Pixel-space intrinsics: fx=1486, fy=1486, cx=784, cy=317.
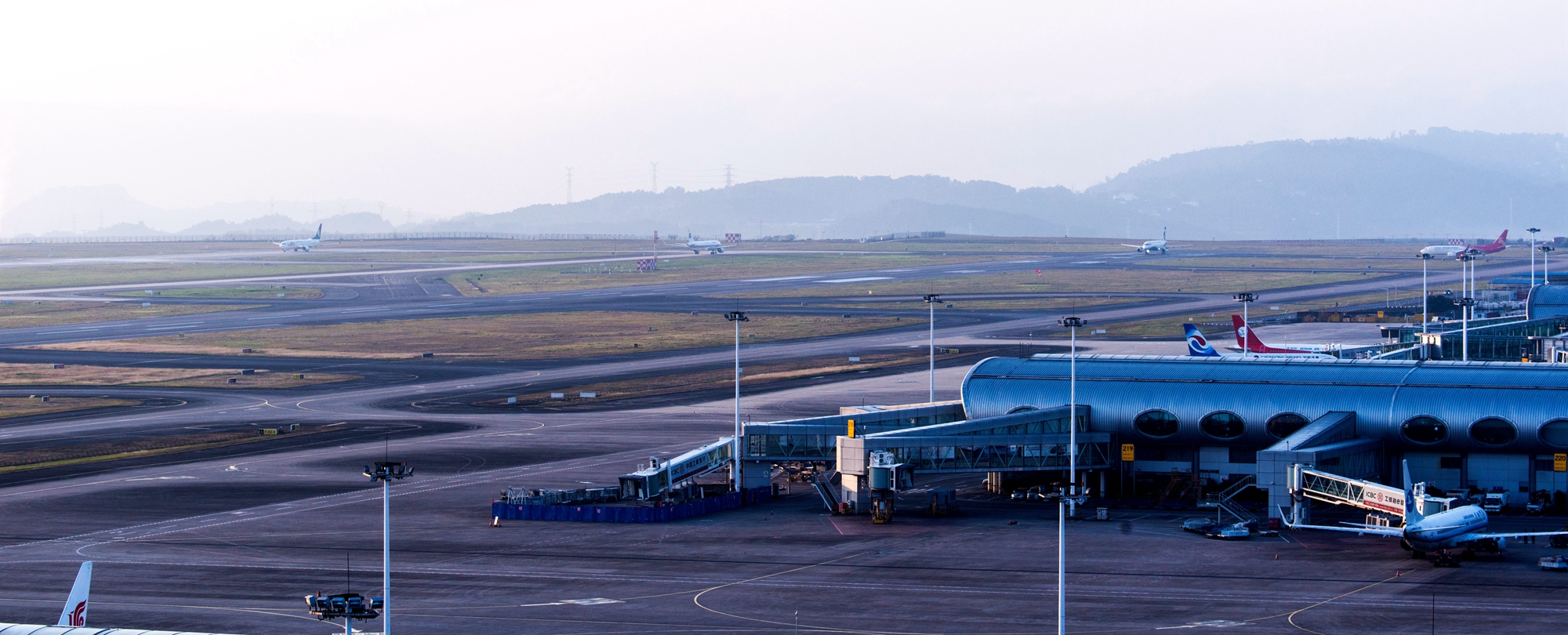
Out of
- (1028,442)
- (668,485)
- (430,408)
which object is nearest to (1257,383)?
(1028,442)

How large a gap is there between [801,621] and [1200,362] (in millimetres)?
38882

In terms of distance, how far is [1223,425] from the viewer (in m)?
77.2

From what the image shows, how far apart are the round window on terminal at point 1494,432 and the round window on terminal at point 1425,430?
4.56ft

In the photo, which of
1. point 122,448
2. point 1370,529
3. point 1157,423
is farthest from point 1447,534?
point 122,448

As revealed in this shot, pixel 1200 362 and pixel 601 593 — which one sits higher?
pixel 1200 362

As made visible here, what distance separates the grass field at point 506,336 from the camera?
6093 inches

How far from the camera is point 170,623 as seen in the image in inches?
1983

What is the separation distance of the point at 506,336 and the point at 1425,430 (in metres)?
114

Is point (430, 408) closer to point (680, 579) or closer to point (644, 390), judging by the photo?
point (644, 390)

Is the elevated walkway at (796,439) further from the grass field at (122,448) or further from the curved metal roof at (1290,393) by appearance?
the grass field at (122,448)

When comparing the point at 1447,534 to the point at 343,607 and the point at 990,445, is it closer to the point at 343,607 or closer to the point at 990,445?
the point at 990,445

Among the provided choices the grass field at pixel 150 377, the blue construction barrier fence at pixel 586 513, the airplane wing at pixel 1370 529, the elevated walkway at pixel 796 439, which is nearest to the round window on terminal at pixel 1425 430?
the airplane wing at pixel 1370 529

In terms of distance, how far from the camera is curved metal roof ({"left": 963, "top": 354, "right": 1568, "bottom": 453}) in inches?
2891

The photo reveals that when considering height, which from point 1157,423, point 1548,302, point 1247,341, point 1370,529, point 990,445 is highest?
point 1548,302
